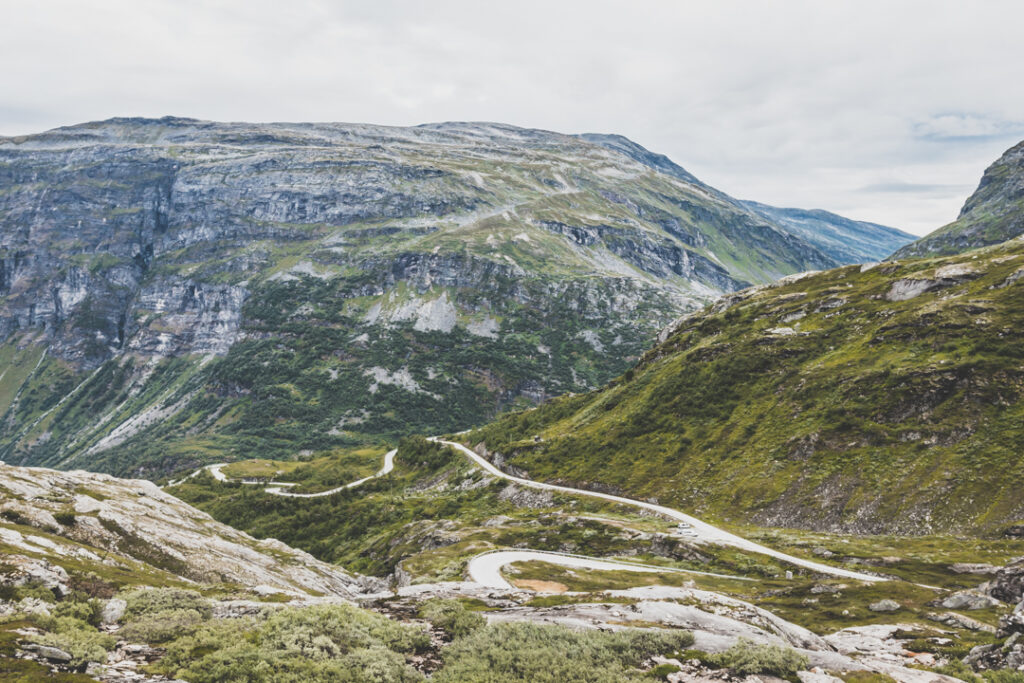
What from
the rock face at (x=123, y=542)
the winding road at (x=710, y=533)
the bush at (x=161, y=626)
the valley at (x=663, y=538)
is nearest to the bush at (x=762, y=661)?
the valley at (x=663, y=538)

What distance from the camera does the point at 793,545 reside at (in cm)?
6688

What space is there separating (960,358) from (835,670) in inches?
3506

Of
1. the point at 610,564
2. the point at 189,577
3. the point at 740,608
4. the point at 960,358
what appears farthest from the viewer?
the point at 960,358

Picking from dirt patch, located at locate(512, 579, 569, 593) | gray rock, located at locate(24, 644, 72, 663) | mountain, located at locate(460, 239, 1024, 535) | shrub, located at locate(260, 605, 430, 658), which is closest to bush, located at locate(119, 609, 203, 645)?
shrub, located at locate(260, 605, 430, 658)

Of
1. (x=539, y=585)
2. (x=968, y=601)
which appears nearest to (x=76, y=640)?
(x=539, y=585)

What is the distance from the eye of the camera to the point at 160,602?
2605 cm

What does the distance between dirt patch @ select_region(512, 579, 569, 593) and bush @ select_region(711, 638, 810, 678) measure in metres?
31.1

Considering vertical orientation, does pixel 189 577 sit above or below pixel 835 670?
below

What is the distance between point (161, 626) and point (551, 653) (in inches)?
649

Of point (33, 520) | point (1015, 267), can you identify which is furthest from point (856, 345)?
point (33, 520)

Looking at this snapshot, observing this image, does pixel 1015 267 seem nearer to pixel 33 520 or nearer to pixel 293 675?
pixel 293 675

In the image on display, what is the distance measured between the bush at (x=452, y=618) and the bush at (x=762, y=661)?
35.8 feet

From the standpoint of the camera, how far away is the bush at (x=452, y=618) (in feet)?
82.8

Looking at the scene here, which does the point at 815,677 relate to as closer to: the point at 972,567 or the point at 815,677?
the point at 815,677
